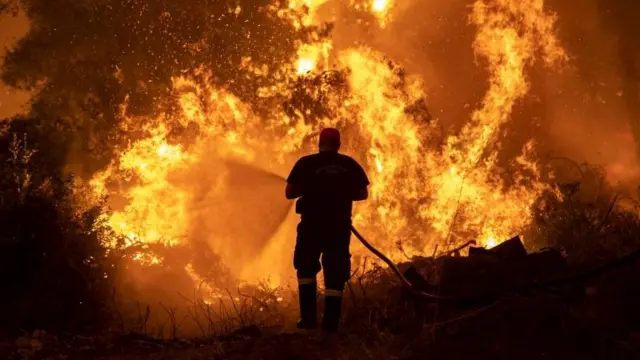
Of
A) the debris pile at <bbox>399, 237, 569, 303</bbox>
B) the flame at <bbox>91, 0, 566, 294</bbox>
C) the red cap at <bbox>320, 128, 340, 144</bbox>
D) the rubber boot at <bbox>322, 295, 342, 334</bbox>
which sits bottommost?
the rubber boot at <bbox>322, 295, 342, 334</bbox>

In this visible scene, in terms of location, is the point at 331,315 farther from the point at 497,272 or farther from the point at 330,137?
the point at 330,137

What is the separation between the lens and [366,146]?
36.4ft

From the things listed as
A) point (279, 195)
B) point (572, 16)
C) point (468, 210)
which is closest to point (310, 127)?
point (279, 195)

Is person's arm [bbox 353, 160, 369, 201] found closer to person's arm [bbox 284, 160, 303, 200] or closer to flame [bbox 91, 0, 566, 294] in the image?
person's arm [bbox 284, 160, 303, 200]

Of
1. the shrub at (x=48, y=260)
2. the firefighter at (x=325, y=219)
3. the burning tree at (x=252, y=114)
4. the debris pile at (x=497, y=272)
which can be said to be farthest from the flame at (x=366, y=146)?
the debris pile at (x=497, y=272)

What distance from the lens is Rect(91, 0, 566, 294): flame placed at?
10828 millimetres

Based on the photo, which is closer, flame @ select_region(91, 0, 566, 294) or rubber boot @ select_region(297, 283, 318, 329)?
rubber boot @ select_region(297, 283, 318, 329)

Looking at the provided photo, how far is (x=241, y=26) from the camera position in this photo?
11.5 meters

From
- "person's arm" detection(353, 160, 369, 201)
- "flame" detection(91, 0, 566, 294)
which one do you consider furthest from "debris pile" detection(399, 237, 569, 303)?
"flame" detection(91, 0, 566, 294)

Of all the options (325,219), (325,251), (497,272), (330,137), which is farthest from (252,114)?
(497,272)

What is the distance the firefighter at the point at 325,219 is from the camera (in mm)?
4762

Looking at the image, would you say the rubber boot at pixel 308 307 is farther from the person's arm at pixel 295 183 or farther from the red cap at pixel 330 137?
the red cap at pixel 330 137

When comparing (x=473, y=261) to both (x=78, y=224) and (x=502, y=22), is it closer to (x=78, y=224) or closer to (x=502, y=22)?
(x=78, y=224)

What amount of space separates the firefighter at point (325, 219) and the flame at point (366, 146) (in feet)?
19.6
